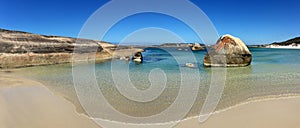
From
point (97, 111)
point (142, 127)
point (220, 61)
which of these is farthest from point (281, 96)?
point (220, 61)

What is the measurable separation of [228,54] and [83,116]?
13468mm

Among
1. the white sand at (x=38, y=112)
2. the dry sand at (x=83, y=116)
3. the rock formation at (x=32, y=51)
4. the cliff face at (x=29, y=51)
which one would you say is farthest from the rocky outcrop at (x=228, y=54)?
the cliff face at (x=29, y=51)

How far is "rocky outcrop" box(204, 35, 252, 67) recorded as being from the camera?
55.7 ft

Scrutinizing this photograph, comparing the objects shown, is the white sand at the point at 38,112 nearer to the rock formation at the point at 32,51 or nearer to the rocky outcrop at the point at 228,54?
the rocky outcrop at the point at 228,54

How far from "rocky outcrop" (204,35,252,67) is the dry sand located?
9.80m

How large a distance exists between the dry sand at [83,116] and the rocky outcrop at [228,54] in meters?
9.80

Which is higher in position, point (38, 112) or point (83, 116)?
point (38, 112)

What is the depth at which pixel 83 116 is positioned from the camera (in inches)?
222

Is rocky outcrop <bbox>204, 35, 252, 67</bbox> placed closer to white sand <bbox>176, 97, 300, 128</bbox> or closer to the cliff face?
white sand <bbox>176, 97, 300, 128</bbox>

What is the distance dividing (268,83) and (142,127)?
Result: 22.2ft

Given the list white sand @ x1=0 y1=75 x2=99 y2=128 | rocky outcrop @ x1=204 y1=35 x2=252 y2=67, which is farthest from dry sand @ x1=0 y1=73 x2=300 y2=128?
rocky outcrop @ x1=204 y1=35 x2=252 y2=67

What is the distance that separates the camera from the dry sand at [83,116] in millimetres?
5020

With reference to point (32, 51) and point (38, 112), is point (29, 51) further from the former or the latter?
point (38, 112)

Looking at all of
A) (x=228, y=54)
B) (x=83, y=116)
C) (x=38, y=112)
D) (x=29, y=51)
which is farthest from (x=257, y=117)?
(x=29, y=51)
